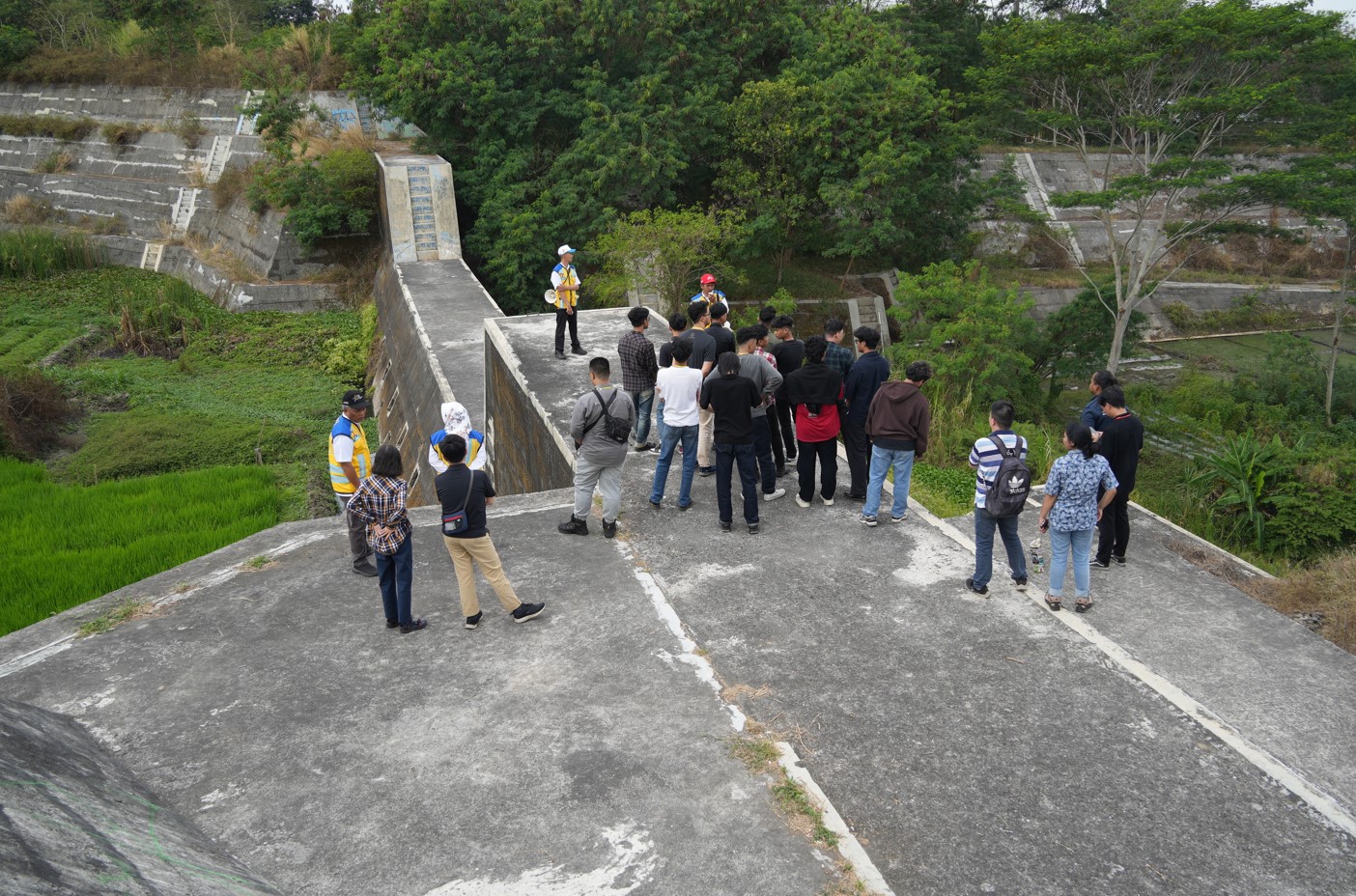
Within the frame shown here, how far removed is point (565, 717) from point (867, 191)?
1691 centimetres

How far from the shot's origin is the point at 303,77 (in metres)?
20.9

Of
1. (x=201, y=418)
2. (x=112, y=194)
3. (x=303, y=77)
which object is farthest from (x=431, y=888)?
(x=112, y=194)

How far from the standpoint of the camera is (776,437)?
751cm

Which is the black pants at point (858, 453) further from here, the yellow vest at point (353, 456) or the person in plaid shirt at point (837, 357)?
the yellow vest at point (353, 456)

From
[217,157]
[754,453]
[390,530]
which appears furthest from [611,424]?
[217,157]

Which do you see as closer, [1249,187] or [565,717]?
[565,717]

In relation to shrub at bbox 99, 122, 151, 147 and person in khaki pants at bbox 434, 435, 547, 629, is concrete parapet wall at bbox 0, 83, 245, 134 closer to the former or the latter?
shrub at bbox 99, 122, 151, 147

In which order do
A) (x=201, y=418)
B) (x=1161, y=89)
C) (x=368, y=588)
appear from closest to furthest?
(x=368, y=588)
(x=201, y=418)
(x=1161, y=89)

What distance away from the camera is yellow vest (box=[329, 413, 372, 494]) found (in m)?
6.24

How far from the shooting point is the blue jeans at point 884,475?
6.59 meters

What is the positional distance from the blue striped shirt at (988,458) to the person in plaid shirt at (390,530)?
330cm

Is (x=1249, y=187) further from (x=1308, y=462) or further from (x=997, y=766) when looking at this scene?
(x=997, y=766)

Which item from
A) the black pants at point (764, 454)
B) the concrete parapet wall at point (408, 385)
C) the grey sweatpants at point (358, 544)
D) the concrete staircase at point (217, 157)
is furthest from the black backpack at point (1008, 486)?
the concrete staircase at point (217, 157)

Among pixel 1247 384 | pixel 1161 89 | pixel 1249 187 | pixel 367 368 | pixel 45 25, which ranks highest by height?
pixel 45 25
